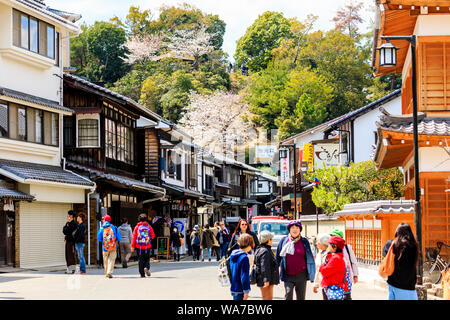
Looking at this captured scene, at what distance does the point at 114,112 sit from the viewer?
33.1 m

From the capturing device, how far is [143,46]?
271 feet

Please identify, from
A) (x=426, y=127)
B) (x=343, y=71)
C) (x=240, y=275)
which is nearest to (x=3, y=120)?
(x=426, y=127)

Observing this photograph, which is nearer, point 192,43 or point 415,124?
point 415,124

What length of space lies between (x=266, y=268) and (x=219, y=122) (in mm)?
66463

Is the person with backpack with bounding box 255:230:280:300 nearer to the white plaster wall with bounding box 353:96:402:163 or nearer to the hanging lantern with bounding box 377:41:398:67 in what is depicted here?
the hanging lantern with bounding box 377:41:398:67

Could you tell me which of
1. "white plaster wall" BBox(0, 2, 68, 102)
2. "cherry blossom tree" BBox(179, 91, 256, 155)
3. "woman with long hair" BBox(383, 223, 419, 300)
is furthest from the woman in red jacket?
"cherry blossom tree" BBox(179, 91, 256, 155)

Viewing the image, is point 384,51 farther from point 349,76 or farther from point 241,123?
point 241,123

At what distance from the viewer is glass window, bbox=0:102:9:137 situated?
2470 centimetres

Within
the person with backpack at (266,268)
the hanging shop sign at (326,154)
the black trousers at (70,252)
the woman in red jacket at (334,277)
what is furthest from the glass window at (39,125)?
the hanging shop sign at (326,154)

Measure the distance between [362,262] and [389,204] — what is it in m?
5.75

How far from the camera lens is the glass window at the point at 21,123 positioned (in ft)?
84.8

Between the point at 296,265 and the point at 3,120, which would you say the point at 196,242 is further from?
the point at 296,265

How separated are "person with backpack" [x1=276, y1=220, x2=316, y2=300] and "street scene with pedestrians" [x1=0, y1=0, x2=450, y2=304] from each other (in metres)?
0.02

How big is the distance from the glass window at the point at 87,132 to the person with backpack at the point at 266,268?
2024 centimetres
